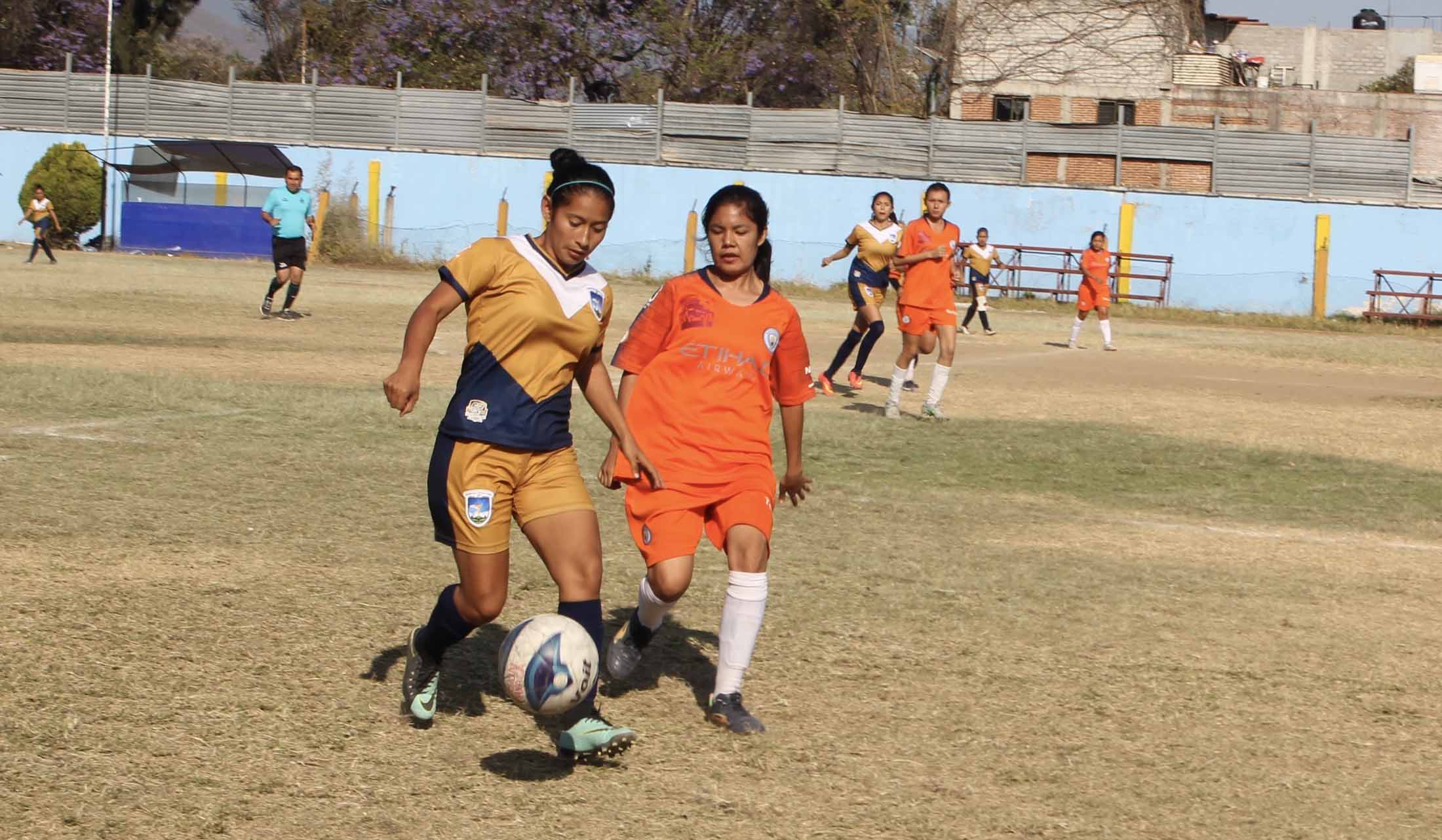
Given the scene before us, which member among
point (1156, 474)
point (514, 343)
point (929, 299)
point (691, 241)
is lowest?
point (1156, 474)

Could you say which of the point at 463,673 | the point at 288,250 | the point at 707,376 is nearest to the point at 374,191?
→ the point at 288,250

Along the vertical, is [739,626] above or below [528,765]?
above

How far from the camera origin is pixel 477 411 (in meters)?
4.66

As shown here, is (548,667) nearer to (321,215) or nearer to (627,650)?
(627,650)

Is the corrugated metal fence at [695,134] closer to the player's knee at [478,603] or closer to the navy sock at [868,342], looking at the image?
the navy sock at [868,342]

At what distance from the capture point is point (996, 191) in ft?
131

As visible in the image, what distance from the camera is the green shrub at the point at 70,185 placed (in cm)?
4038

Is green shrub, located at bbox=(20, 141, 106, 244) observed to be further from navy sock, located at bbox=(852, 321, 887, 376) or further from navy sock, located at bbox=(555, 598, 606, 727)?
navy sock, located at bbox=(555, 598, 606, 727)

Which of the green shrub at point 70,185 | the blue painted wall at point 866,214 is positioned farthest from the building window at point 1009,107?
the green shrub at point 70,185

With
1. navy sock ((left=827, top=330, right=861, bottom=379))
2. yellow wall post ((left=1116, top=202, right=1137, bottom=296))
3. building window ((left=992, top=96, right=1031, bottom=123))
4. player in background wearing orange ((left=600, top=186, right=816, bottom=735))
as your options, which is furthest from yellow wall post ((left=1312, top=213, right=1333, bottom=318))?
→ player in background wearing orange ((left=600, top=186, right=816, bottom=735))

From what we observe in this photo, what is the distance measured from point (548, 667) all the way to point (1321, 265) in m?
36.7

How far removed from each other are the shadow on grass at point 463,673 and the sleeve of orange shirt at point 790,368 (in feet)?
4.67

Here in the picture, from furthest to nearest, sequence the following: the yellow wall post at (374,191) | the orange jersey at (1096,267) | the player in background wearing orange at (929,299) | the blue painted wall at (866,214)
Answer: the yellow wall post at (374,191) < the blue painted wall at (866,214) < the orange jersey at (1096,267) < the player in background wearing orange at (929,299)

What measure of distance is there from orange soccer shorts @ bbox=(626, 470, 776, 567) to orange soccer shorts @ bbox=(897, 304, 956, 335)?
8.55 meters
